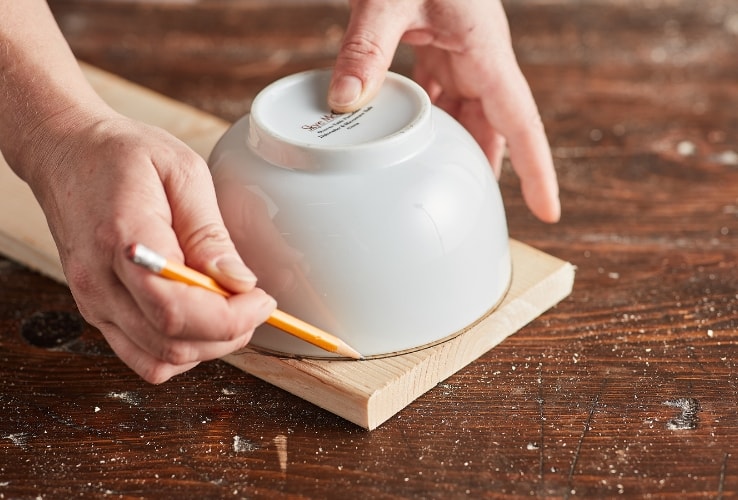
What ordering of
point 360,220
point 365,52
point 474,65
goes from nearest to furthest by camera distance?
point 360,220, point 365,52, point 474,65

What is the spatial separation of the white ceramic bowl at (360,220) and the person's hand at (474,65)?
90 mm

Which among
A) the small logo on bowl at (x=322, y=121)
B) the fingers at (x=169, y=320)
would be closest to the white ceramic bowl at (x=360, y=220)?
the small logo on bowl at (x=322, y=121)

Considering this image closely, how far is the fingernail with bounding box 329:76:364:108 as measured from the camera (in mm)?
957

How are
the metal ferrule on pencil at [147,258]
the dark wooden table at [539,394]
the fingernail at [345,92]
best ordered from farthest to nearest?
the fingernail at [345,92] → the dark wooden table at [539,394] → the metal ferrule on pencil at [147,258]

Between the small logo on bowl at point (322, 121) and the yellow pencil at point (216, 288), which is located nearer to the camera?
the yellow pencil at point (216, 288)

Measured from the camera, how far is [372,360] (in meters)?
0.94

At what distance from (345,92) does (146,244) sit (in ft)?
0.97

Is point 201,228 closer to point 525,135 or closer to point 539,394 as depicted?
point 539,394

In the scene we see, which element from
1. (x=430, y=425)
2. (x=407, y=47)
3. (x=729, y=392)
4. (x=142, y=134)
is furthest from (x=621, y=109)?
(x=142, y=134)

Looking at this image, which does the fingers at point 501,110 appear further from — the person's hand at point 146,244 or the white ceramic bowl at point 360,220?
the person's hand at point 146,244

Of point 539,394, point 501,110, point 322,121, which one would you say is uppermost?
Answer: point 322,121

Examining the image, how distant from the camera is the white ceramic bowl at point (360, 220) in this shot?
894mm

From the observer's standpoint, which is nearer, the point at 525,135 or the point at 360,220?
the point at 360,220

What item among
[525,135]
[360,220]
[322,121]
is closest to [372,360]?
[360,220]
